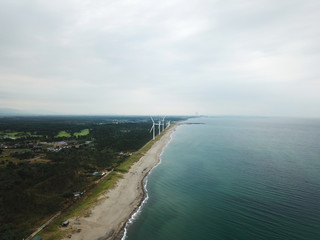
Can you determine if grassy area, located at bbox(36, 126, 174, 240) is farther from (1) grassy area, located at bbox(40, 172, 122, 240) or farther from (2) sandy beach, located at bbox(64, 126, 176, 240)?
(2) sandy beach, located at bbox(64, 126, 176, 240)

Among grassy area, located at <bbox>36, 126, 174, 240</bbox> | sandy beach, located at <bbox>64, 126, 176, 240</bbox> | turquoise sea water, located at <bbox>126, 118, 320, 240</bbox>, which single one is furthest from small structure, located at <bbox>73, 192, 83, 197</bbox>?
turquoise sea water, located at <bbox>126, 118, 320, 240</bbox>

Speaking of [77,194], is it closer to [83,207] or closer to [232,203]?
[83,207]

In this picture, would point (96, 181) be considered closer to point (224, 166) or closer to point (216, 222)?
point (216, 222)

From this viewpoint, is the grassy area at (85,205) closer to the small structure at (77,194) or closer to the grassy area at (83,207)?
the grassy area at (83,207)

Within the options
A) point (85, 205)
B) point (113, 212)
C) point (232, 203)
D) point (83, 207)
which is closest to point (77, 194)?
point (85, 205)

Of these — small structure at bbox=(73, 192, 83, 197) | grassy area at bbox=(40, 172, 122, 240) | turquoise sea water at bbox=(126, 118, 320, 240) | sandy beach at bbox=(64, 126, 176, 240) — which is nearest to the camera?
grassy area at bbox=(40, 172, 122, 240)

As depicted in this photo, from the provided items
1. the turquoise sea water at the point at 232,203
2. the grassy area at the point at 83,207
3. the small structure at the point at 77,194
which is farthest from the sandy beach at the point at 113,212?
the small structure at the point at 77,194

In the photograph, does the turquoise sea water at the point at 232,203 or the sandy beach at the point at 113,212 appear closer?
the sandy beach at the point at 113,212

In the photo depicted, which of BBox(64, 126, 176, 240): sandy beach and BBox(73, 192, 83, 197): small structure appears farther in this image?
BBox(73, 192, 83, 197): small structure

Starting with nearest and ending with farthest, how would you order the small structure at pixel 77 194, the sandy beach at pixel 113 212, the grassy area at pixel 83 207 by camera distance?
the grassy area at pixel 83 207 → the sandy beach at pixel 113 212 → the small structure at pixel 77 194
